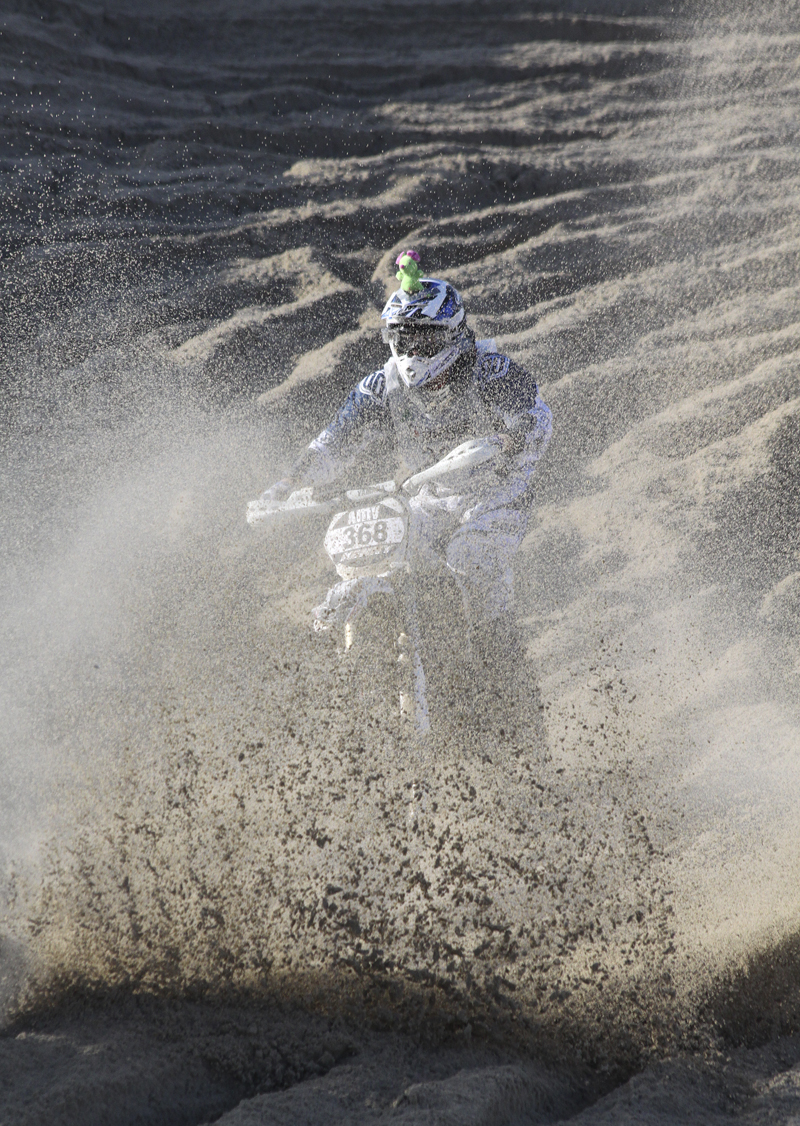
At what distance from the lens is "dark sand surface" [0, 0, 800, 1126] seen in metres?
2.53

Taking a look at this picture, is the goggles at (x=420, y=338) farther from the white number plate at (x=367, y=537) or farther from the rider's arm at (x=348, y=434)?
the white number plate at (x=367, y=537)

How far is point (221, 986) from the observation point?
2648mm

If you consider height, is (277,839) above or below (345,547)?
below

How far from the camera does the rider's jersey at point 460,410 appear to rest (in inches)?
151

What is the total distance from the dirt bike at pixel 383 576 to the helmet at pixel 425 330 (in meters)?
0.51

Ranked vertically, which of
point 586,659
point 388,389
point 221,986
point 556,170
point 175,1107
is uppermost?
point 556,170

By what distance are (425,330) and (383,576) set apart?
126 cm

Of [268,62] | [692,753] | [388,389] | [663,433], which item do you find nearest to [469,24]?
[268,62]

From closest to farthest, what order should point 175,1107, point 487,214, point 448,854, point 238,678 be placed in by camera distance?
point 175,1107
point 448,854
point 238,678
point 487,214

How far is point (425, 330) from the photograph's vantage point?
3.64 m

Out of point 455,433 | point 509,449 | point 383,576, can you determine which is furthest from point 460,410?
point 383,576

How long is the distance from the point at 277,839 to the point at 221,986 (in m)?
0.57

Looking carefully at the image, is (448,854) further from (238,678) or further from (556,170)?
(556,170)

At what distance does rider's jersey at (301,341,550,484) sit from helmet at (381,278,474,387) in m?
0.14
